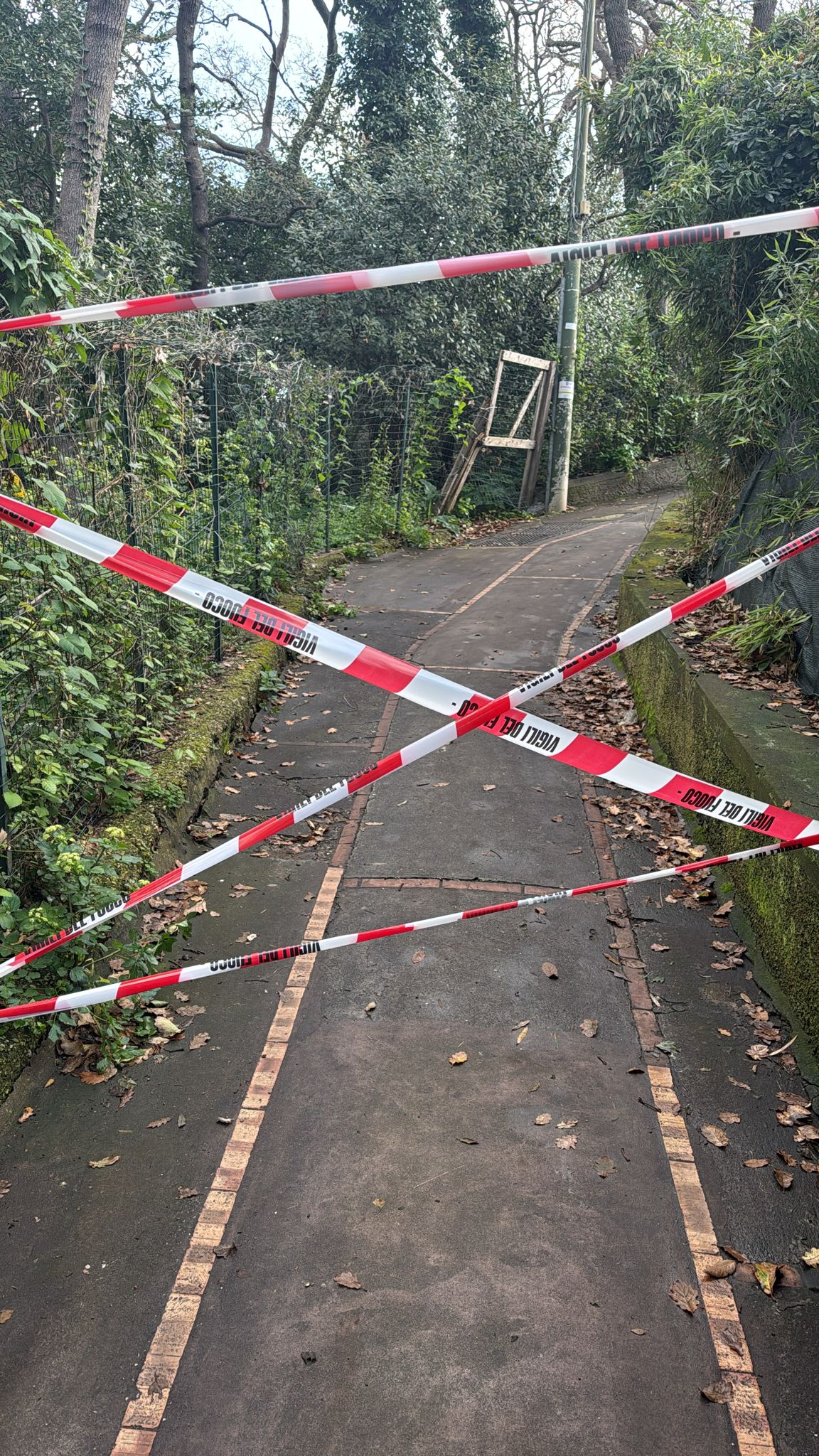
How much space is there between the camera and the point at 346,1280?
126 inches

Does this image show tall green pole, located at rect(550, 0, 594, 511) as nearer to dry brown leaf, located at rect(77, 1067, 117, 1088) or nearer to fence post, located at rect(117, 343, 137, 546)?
fence post, located at rect(117, 343, 137, 546)

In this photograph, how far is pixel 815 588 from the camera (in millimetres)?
6355

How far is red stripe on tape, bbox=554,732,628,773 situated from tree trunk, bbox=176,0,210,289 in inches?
869

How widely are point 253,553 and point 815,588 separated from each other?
549cm

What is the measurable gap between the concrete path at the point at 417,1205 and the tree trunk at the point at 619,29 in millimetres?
18168

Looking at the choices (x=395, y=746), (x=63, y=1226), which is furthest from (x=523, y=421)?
(x=63, y=1226)

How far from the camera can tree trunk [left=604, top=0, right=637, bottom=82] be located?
1845 centimetres

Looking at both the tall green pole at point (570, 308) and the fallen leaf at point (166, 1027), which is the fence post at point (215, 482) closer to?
the fallen leaf at point (166, 1027)

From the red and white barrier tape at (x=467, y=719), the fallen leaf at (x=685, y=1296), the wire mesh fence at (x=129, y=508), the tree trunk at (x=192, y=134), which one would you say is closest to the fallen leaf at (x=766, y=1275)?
the fallen leaf at (x=685, y=1296)

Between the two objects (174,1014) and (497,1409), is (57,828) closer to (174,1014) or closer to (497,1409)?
(174,1014)

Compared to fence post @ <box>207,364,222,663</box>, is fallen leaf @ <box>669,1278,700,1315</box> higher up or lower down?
lower down

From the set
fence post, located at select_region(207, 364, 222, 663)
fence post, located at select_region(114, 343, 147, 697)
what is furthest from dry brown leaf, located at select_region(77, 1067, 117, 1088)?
fence post, located at select_region(207, 364, 222, 663)

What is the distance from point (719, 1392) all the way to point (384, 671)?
7.30 ft

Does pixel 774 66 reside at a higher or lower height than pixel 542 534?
higher
